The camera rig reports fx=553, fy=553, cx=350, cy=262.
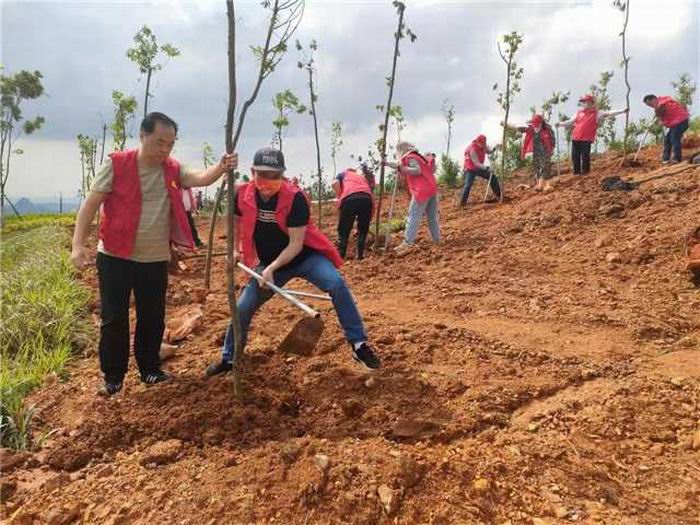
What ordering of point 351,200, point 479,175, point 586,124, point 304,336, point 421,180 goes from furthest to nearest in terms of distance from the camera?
point 479,175, point 586,124, point 421,180, point 351,200, point 304,336

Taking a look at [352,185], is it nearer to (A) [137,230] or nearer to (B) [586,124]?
(A) [137,230]

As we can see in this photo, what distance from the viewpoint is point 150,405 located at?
3.05 m

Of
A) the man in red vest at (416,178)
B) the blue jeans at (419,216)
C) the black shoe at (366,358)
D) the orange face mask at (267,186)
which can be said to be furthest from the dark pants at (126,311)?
the blue jeans at (419,216)

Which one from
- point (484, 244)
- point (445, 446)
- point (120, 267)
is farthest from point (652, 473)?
point (484, 244)

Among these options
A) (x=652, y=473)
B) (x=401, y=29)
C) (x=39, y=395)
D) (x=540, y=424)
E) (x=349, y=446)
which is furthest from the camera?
(x=401, y=29)

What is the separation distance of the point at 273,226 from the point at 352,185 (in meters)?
3.45

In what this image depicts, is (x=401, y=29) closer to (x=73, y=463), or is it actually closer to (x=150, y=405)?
(x=150, y=405)

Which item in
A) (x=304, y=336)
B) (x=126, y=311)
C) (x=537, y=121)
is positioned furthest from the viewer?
(x=537, y=121)

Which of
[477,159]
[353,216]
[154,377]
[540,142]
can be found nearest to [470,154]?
[477,159]

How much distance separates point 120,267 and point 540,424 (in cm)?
241

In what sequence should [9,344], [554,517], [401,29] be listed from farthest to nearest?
[401,29] < [9,344] < [554,517]

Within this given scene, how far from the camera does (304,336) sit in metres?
3.53

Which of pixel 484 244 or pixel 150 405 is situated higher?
pixel 484 244

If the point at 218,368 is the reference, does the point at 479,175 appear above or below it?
above
